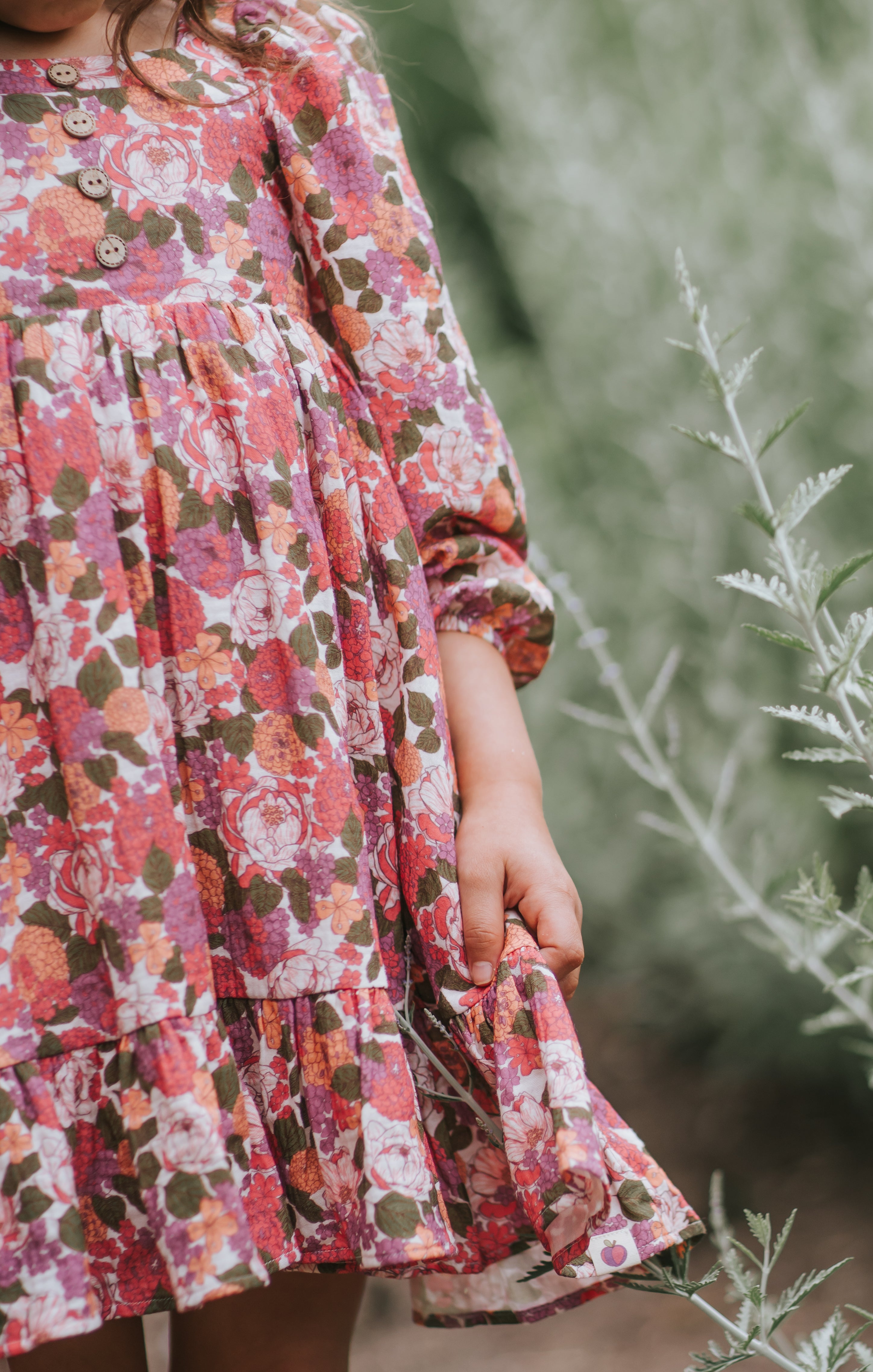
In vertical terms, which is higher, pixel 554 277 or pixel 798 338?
pixel 798 338

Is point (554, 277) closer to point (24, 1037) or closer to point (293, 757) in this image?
point (293, 757)

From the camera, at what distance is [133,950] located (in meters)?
0.54

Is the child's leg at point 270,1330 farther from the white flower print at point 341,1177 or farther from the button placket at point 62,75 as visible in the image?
the button placket at point 62,75

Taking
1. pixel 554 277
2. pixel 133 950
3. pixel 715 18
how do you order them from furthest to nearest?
1. pixel 554 277
2. pixel 715 18
3. pixel 133 950

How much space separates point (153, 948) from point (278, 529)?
245mm

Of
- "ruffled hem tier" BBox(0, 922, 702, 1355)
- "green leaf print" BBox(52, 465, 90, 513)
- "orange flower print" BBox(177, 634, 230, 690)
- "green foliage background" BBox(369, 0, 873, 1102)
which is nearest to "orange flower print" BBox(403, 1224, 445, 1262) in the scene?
"ruffled hem tier" BBox(0, 922, 702, 1355)

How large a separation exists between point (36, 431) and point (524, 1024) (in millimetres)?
424

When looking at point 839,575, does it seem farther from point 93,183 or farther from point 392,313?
point 93,183

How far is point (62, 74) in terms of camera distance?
61 centimetres

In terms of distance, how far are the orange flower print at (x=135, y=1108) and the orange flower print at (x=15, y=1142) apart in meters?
0.05

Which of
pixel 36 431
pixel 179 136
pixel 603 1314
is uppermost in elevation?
pixel 179 136

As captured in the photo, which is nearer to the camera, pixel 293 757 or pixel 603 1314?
pixel 293 757

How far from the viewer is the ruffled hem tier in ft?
1.67

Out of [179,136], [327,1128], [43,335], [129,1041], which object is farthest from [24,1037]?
[179,136]
